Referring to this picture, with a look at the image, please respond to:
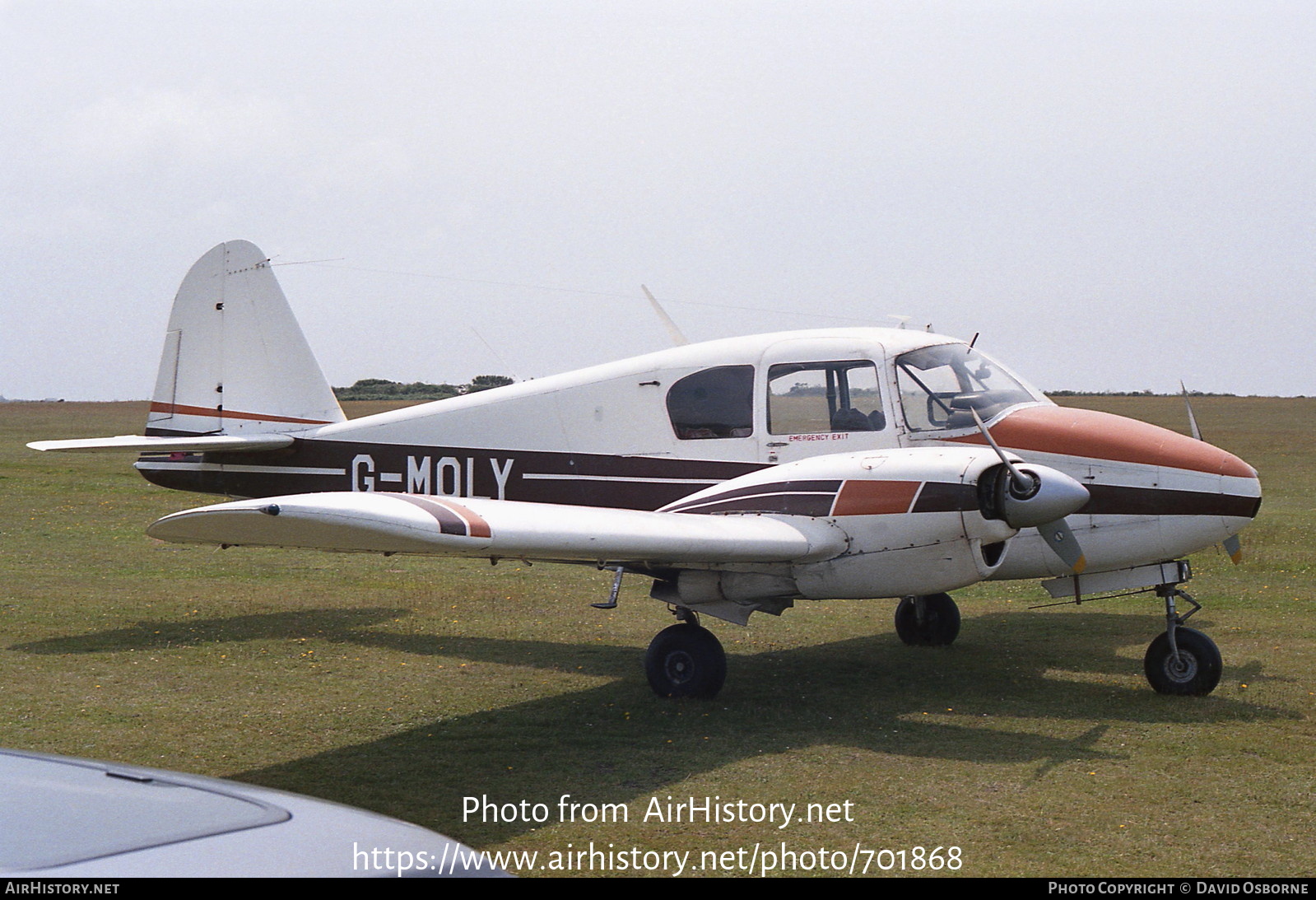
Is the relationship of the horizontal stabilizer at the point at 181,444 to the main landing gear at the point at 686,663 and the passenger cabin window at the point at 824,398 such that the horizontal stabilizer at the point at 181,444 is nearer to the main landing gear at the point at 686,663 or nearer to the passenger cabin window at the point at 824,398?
the main landing gear at the point at 686,663

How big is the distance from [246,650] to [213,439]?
2263 mm

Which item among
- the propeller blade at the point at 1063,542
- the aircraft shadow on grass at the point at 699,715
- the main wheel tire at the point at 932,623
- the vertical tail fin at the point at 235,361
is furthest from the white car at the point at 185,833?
the vertical tail fin at the point at 235,361

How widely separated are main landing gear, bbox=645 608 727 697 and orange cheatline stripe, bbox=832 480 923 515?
1.52 meters

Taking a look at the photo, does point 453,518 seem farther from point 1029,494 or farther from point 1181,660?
point 1181,660

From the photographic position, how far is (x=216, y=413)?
Result: 39.1 feet

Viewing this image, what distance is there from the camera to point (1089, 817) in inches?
A: 234

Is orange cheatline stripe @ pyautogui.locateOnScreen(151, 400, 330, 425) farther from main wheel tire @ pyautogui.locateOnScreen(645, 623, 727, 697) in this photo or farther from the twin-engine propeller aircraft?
main wheel tire @ pyautogui.locateOnScreen(645, 623, 727, 697)

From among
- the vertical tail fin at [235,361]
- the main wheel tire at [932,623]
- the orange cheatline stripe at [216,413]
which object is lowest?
the main wheel tire at [932,623]

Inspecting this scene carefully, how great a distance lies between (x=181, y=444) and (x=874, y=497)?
22.9 ft

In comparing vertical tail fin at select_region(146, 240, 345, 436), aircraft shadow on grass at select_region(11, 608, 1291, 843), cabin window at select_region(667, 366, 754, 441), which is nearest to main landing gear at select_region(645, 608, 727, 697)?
aircraft shadow on grass at select_region(11, 608, 1291, 843)

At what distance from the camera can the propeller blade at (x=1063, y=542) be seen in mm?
8484

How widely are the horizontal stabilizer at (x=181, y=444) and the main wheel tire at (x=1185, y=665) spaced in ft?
27.6

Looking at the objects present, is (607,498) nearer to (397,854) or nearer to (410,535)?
(410,535)

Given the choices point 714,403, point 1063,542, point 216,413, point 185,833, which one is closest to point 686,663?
point 714,403
